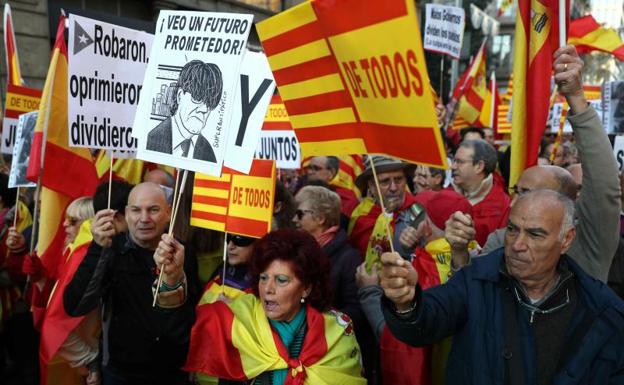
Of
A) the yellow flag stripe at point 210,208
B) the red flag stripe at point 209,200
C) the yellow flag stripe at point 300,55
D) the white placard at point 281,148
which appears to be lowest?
the yellow flag stripe at point 210,208

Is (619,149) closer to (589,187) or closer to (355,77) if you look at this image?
(589,187)

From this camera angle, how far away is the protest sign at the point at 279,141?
577cm

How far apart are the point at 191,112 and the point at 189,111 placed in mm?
16

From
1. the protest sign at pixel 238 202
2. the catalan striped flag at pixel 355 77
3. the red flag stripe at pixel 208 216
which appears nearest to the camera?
the catalan striped flag at pixel 355 77

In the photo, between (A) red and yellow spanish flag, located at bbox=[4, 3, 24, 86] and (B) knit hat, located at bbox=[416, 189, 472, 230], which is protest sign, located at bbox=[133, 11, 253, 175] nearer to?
(B) knit hat, located at bbox=[416, 189, 472, 230]

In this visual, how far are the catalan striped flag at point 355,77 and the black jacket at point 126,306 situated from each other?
1304mm

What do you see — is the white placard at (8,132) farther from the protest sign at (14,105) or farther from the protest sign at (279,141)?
the protest sign at (279,141)

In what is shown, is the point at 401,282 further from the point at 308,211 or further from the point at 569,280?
the point at 308,211

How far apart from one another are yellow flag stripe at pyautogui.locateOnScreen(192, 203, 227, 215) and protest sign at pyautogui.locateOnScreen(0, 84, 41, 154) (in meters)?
3.02

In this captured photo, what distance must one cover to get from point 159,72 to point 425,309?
178cm

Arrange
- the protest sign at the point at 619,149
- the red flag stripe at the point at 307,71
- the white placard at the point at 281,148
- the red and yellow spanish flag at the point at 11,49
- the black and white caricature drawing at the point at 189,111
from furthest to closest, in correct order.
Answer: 1. the red and yellow spanish flag at the point at 11,49
2. the white placard at the point at 281,148
3. the protest sign at the point at 619,149
4. the black and white caricature drawing at the point at 189,111
5. the red flag stripe at the point at 307,71

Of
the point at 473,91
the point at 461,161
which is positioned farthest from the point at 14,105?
the point at 473,91

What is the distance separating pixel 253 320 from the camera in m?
2.99

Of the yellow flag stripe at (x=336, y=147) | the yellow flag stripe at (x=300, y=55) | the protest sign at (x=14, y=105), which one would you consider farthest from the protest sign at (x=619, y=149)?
the protest sign at (x=14, y=105)
